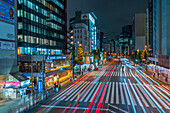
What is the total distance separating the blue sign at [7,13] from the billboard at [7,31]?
100 centimetres

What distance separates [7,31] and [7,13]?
9.87 ft

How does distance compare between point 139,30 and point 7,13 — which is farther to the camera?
point 139,30

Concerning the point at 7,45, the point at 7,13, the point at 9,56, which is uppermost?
the point at 7,13

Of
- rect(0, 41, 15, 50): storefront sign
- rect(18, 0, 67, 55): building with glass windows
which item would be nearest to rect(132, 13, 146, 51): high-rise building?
rect(18, 0, 67, 55): building with glass windows

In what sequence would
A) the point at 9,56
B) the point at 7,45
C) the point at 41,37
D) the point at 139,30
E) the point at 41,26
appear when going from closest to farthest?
the point at 7,45 → the point at 9,56 → the point at 41,26 → the point at 41,37 → the point at 139,30

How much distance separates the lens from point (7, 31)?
25.0 m

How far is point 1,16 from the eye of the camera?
76.9 ft

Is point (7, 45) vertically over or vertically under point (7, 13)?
under

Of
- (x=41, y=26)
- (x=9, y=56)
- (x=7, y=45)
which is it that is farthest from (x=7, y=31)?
(x=41, y=26)

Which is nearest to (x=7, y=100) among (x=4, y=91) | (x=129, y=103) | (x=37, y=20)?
(x=4, y=91)

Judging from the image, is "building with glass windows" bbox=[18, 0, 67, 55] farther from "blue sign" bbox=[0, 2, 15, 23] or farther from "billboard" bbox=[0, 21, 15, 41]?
"blue sign" bbox=[0, 2, 15, 23]

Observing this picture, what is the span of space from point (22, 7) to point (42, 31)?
34.5ft

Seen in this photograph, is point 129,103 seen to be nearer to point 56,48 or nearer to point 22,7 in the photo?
point 22,7

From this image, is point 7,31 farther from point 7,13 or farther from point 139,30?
point 139,30
